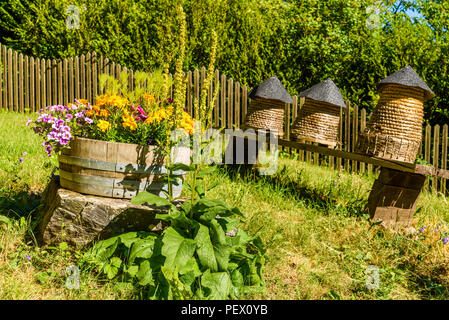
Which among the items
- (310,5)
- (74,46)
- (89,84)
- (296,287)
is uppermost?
(310,5)

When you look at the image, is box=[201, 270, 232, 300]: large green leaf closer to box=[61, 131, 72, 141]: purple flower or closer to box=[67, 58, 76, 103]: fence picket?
box=[61, 131, 72, 141]: purple flower

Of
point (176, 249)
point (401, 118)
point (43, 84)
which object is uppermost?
point (43, 84)

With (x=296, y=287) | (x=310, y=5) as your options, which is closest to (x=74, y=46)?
(x=310, y=5)

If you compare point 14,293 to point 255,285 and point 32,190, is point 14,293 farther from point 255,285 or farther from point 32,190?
point 32,190

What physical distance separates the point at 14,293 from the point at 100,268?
0.50 m

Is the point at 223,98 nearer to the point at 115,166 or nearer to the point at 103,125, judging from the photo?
the point at 103,125

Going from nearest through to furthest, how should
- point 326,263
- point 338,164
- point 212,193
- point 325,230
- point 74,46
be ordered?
point 326,263
point 325,230
point 212,193
point 338,164
point 74,46

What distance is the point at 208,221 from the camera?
2.56m

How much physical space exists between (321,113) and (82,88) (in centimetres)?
573

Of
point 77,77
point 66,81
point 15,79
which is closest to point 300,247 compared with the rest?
point 77,77

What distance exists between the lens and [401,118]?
3717 mm

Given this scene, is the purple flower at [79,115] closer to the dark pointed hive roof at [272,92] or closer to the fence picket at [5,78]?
the dark pointed hive roof at [272,92]

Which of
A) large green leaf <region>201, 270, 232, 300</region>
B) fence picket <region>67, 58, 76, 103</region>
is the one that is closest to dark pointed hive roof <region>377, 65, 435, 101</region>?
large green leaf <region>201, 270, 232, 300</region>

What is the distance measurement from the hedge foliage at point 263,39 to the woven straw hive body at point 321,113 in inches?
99.1
